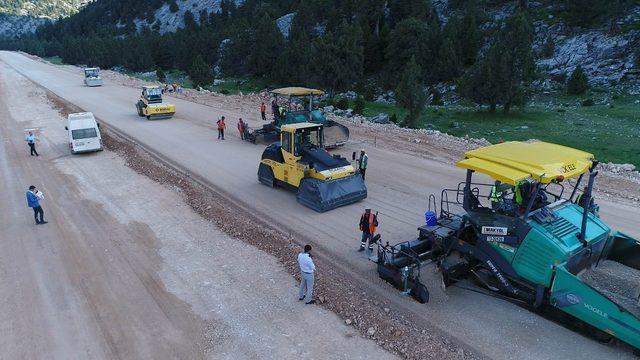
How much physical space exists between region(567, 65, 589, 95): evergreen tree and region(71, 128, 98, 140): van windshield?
37.7m

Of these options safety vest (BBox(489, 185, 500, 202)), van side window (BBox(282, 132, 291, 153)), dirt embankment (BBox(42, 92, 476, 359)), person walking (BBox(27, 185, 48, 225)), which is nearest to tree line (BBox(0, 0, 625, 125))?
van side window (BBox(282, 132, 291, 153))

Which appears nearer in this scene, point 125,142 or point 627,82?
point 125,142

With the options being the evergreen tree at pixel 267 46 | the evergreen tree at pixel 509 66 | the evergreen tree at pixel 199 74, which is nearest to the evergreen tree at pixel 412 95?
the evergreen tree at pixel 509 66

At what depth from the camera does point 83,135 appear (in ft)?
75.3

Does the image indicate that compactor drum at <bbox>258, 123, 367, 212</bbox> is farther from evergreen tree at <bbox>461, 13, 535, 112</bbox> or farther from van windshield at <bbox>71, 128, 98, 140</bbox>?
evergreen tree at <bbox>461, 13, 535, 112</bbox>

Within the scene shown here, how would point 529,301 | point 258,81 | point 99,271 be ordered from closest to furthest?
1. point 529,301
2. point 99,271
3. point 258,81

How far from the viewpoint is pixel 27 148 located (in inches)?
979

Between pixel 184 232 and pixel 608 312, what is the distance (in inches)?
426

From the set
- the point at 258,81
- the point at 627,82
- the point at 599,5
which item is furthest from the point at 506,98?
the point at 258,81

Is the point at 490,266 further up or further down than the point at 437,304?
further up

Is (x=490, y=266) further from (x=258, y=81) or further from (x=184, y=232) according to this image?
(x=258, y=81)

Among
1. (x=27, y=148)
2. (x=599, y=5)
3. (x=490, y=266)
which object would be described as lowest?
(x=27, y=148)

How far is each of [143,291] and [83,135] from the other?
1563 centimetres

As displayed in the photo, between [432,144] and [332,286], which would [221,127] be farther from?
[332,286]
